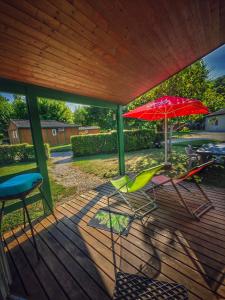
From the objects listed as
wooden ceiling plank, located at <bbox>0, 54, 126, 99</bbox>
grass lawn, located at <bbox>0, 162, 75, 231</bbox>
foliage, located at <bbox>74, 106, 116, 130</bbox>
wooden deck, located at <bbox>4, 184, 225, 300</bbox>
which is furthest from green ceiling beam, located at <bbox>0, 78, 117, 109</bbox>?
foliage, located at <bbox>74, 106, 116, 130</bbox>

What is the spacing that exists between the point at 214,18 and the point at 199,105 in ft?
5.70

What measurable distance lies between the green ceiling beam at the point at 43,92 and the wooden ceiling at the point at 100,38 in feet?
0.35

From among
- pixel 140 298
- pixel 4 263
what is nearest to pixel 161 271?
pixel 140 298

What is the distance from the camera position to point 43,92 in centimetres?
306

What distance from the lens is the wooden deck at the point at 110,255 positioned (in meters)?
1.63

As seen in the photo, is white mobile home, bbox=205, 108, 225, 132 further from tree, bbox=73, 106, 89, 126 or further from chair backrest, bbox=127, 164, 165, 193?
chair backrest, bbox=127, 164, 165, 193

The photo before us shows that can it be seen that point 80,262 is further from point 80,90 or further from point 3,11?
point 80,90

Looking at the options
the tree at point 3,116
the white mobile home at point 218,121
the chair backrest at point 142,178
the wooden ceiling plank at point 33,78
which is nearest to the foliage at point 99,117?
the tree at point 3,116

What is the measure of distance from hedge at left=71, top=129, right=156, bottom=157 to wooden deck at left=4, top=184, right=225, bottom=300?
28.5 feet

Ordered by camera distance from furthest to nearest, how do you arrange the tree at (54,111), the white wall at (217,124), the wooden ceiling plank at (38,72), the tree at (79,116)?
the tree at (79,116) → the tree at (54,111) → the white wall at (217,124) → the wooden ceiling plank at (38,72)

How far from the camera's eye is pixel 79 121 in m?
34.4

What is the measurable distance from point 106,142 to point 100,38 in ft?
31.6

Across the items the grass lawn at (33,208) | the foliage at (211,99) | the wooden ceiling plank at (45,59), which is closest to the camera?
the wooden ceiling plank at (45,59)

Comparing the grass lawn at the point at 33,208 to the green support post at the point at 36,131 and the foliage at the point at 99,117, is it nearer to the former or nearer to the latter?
the green support post at the point at 36,131
